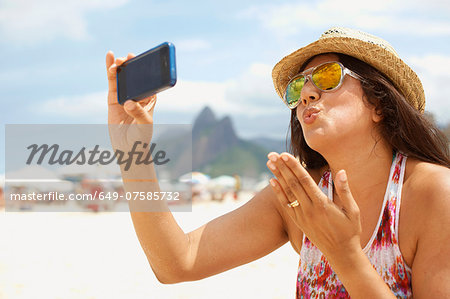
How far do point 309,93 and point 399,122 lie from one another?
0.50 meters

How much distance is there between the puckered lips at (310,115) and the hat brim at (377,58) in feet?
1.35

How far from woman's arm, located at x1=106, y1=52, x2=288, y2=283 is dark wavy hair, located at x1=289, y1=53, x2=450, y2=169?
793mm

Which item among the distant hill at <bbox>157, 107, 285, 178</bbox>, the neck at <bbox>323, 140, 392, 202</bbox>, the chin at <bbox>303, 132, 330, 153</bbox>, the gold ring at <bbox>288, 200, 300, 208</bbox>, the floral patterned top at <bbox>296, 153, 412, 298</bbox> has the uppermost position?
the distant hill at <bbox>157, 107, 285, 178</bbox>

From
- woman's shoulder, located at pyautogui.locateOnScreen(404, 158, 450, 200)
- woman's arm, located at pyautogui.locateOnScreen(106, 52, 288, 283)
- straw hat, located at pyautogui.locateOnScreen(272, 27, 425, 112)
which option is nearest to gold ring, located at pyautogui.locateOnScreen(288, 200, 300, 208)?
woman's shoulder, located at pyautogui.locateOnScreen(404, 158, 450, 200)

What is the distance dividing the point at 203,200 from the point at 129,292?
28997 millimetres

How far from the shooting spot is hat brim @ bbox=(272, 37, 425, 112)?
99.1 inches

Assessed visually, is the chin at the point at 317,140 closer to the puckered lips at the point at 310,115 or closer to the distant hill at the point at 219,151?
the puckered lips at the point at 310,115

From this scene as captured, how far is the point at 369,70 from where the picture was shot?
259 cm

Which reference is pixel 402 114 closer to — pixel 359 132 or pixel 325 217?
pixel 359 132

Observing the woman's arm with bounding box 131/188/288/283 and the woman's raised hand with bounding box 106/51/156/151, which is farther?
the woman's arm with bounding box 131/188/288/283

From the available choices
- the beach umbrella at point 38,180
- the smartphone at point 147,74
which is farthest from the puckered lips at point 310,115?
the beach umbrella at point 38,180

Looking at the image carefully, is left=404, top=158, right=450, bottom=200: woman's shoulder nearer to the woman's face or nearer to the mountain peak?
the woman's face

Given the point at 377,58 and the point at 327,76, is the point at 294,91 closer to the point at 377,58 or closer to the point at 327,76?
the point at 327,76

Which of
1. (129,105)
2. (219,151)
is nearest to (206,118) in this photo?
(219,151)
